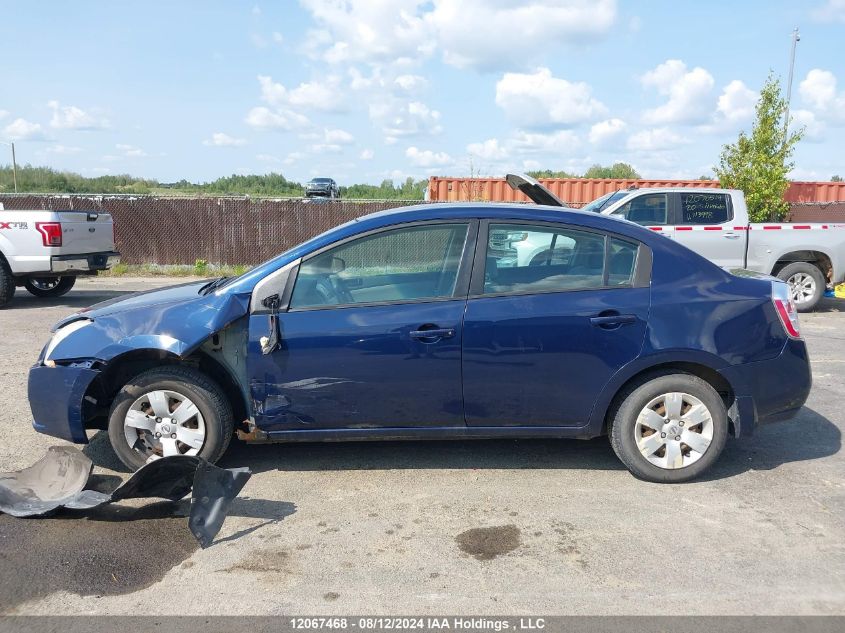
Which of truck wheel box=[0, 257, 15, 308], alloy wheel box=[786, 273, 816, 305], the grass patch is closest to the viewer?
truck wheel box=[0, 257, 15, 308]

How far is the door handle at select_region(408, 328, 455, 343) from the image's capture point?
4.17m

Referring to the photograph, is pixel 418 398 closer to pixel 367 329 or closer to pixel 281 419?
pixel 367 329

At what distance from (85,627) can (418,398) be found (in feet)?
6.69

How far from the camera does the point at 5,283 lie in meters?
11.0

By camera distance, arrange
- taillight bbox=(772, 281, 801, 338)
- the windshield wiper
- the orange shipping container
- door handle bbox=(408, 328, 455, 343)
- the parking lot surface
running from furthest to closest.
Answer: the orange shipping container, the windshield wiper, taillight bbox=(772, 281, 801, 338), door handle bbox=(408, 328, 455, 343), the parking lot surface

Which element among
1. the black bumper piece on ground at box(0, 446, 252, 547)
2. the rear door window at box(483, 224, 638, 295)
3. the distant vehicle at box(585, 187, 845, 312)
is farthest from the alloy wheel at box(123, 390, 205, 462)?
the distant vehicle at box(585, 187, 845, 312)

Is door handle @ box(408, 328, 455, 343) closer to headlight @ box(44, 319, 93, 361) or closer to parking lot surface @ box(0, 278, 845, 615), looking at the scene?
parking lot surface @ box(0, 278, 845, 615)

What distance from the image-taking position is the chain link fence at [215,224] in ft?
56.6

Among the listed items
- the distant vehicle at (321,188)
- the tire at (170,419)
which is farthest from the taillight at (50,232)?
the distant vehicle at (321,188)

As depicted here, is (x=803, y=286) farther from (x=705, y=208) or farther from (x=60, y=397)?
(x=60, y=397)

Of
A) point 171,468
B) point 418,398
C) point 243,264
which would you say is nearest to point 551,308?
point 418,398

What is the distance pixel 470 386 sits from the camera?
13.9 ft

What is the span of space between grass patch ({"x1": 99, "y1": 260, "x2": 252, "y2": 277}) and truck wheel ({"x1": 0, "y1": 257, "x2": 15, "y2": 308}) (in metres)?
5.65

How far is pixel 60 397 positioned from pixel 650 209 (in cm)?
884
